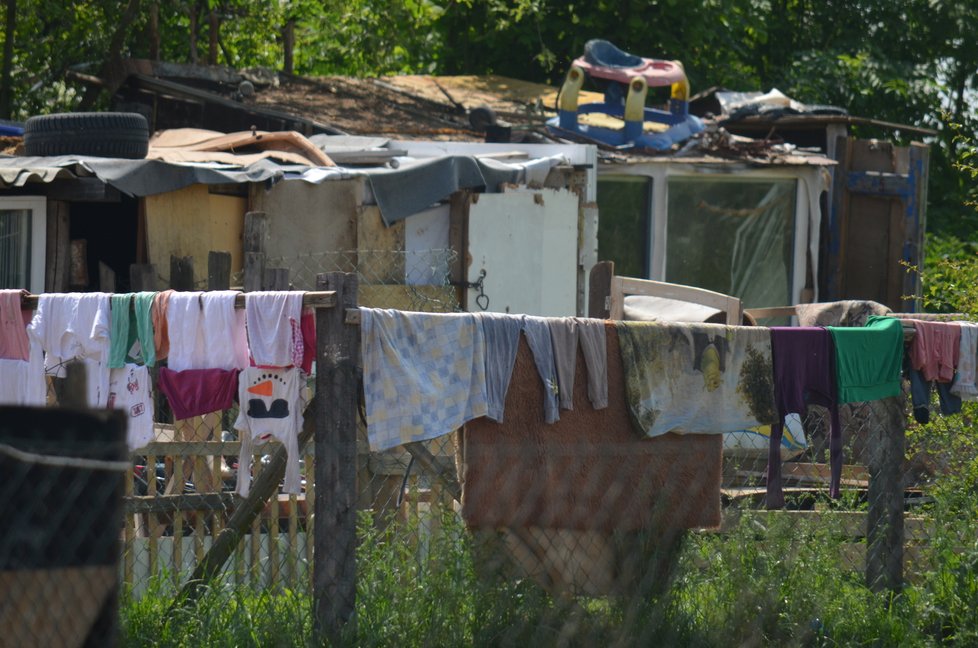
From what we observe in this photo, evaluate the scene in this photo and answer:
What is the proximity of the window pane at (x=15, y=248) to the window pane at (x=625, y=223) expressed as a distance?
5.65 metres

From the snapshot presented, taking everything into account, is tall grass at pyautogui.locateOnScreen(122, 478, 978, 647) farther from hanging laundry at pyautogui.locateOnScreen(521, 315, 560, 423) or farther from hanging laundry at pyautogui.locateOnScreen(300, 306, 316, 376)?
hanging laundry at pyautogui.locateOnScreen(300, 306, 316, 376)

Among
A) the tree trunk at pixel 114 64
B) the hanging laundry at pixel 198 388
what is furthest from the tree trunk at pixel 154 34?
the hanging laundry at pixel 198 388

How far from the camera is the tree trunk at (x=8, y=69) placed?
14.0 metres

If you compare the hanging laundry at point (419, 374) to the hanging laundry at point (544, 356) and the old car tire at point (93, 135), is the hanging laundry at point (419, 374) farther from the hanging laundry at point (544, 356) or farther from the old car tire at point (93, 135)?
the old car tire at point (93, 135)

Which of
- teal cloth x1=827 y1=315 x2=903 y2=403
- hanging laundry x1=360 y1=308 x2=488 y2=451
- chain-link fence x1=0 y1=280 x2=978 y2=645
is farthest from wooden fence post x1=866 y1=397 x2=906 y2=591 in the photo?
hanging laundry x1=360 y1=308 x2=488 y2=451

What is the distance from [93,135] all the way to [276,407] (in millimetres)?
5213

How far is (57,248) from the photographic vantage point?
886 centimetres

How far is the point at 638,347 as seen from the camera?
521 cm

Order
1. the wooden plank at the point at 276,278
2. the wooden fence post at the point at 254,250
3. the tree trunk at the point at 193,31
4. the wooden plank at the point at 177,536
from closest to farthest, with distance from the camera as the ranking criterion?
1. the wooden plank at the point at 177,536
2. the wooden plank at the point at 276,278
3. the wooden fence post at the point at 254,250
4. the tree trunk at the point at 193,31

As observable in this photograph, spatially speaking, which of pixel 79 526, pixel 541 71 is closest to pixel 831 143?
pixel 541 71

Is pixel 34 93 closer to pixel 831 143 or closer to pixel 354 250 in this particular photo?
pixel 354 250

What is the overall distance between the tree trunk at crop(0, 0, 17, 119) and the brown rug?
10916mm

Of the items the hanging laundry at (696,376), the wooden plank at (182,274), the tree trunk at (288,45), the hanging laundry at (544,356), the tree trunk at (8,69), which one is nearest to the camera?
the hanging laundry at (544,356)

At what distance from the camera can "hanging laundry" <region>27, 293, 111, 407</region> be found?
4887 millimetres
